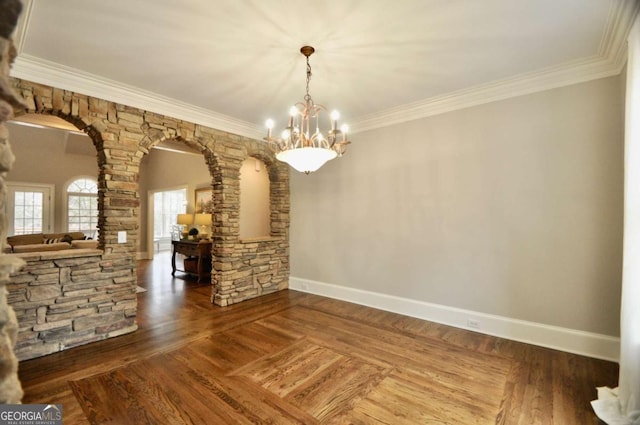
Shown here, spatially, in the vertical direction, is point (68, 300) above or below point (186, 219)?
below

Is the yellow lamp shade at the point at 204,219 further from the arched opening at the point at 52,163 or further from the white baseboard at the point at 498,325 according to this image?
the white baseboard at the point at 498,325

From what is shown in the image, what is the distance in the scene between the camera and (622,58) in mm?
2498

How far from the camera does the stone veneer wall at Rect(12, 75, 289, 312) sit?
3.08 m

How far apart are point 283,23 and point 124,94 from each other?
7.55 ft

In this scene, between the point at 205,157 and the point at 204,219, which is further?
the point at 204,219

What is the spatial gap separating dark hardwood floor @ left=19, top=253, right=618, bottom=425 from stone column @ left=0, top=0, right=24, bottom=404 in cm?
126

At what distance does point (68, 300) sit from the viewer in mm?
2902

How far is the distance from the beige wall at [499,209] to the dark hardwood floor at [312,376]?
572mm

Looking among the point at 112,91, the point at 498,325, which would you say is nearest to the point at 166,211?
the point at 112,91

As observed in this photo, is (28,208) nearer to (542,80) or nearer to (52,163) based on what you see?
(52,163)

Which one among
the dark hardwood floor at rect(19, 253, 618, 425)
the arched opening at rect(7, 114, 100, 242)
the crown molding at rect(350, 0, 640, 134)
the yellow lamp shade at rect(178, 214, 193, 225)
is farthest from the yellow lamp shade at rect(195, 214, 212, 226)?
the crown molding at rect(350, 0, 640, 134)

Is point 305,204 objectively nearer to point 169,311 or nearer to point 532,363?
point 169,311

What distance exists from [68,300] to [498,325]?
4.68 meters

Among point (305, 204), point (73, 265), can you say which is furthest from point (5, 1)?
point (305, 204)
